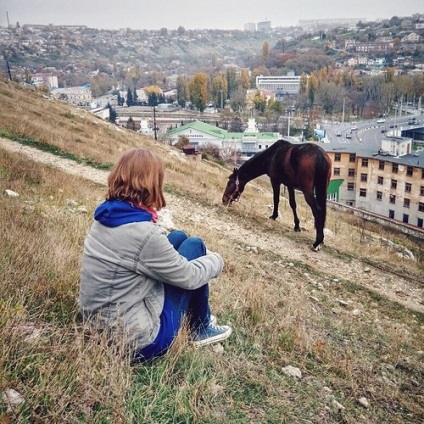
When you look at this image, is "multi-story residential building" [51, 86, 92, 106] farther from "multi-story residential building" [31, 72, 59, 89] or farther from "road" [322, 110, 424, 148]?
"road" [322, 110, 424, 148]

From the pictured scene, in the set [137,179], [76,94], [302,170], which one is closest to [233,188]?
[302,170]

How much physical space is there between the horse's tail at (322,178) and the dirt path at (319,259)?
86 centimetres

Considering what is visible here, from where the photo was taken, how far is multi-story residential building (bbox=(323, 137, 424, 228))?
3438cm

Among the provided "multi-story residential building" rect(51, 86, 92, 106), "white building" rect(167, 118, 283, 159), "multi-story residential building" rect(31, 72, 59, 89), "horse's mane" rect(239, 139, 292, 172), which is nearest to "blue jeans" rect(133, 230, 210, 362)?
"horse's mane" rect(239, 139, 292, 172)

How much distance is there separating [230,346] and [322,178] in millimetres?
5602

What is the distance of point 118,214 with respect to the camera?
2568 mm

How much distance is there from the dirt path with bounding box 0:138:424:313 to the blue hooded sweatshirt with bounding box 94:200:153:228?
5.15 metres

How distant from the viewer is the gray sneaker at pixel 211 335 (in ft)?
10.7

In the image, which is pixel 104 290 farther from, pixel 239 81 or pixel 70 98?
pixel 70 98

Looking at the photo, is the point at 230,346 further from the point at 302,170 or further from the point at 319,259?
the point at 302,170

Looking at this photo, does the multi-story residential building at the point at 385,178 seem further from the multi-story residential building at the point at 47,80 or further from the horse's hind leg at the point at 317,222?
the multi-story residential building at the point at 47,80

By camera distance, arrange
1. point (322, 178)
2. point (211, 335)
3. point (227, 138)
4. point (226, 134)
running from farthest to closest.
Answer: point (226, 134), point (227, 138), point (322, 178), point (211, 335)

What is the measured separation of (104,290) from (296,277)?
174 inches

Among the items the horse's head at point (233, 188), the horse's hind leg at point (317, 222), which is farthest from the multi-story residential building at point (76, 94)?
the horse's hind leg at point (317, 222)
